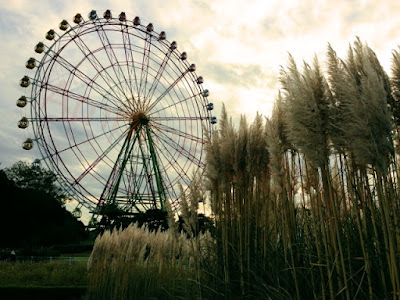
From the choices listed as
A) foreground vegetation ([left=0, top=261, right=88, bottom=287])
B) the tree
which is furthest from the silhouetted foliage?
foreground vegetation ([left=0, top=261, right=88, bottom=287])

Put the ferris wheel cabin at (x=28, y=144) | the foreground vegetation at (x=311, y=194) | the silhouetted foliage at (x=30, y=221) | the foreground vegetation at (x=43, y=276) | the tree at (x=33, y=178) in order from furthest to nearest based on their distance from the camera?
the tree at (x=33, y=178) → the silhouetted foliage at (x=30, y=221) → the ferris wheel cabin at (x=28, y=144) → the foreground vegetation at (x=43, y=276) → the foreground vegetation at (x=311, y=194)

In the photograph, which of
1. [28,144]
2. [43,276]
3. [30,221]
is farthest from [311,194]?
[30,221]

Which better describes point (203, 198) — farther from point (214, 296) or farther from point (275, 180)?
point (275, 180)

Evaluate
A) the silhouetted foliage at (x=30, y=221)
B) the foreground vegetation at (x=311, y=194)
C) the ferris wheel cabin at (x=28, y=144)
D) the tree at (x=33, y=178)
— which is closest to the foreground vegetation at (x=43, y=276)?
the foreground vegetation at (x=311, y=194)

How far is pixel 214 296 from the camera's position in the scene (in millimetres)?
3990

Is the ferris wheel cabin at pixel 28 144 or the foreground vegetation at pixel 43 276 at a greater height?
the ferris wheel cabin at pixel 28 144

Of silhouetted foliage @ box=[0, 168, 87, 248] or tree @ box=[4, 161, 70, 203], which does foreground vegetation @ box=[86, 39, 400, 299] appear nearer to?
silhouetted foliage @ box=[0, 168, 87, 248]

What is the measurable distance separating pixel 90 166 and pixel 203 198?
61.5 ft

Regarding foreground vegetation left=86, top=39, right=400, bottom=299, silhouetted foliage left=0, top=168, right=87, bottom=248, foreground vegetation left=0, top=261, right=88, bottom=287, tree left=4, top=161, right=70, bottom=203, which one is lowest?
foreground vegetation left=0, top=261, right=88, bottom=287

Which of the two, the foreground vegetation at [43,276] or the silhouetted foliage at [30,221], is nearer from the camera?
the foreground vegetation at [43,276]

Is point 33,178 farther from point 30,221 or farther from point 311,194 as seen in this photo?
point 311,194

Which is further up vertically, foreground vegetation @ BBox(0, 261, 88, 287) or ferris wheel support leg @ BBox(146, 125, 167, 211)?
ferris wheel support leg @ BBox(146, 125, 167, 211)

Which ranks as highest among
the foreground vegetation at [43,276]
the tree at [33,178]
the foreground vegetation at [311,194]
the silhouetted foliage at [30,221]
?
the tree at [33,178]

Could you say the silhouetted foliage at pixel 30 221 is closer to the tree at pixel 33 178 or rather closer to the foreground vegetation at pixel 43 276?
the tree at pixel 33 178
